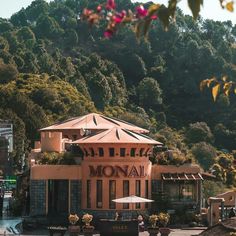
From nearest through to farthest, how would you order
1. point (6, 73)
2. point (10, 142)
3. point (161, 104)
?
point (10, 142)
point (6, 73)
point (161, 104)

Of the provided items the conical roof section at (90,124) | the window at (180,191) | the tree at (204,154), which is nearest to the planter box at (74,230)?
the window at (180,191)

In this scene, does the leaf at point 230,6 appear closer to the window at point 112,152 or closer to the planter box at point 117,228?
the planter box at point 117,228

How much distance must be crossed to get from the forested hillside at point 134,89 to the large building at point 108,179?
35.0 meters

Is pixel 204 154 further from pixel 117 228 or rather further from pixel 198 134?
pixel 117 228

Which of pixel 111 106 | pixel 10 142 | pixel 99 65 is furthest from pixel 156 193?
pixel 99 65

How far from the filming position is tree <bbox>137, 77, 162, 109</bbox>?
5648 inches

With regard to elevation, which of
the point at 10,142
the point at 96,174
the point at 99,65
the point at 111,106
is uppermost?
the point at 99,65

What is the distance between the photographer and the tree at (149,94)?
14346cm

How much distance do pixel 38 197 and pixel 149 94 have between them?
10466 cm

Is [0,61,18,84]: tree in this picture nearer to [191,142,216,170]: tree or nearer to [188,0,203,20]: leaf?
[191,142,216,170]: tree

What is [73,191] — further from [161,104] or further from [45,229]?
[161,104]

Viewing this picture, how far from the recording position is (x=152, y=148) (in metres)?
43.5

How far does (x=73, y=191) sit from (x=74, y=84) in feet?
273

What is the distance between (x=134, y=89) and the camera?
148500 millimetres
